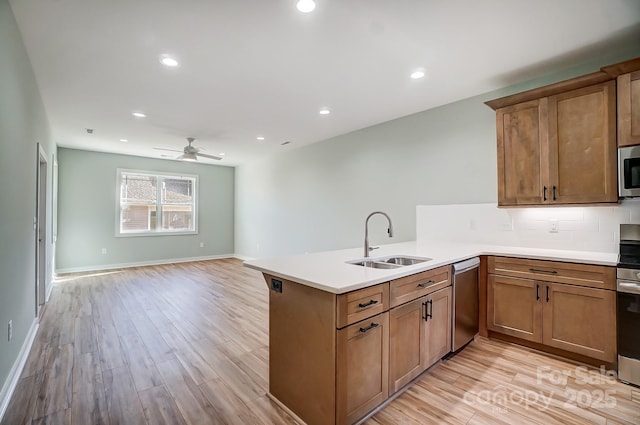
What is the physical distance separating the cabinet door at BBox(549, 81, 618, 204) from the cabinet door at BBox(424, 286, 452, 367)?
1458 mm

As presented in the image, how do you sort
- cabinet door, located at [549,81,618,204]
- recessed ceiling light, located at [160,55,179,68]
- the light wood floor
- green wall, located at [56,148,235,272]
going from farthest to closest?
green wall, located at [56,148,235,272], recessed ceiling light, located at [160,55,179,68], cabinet door, located at [549,81,618,204], the light wood floor

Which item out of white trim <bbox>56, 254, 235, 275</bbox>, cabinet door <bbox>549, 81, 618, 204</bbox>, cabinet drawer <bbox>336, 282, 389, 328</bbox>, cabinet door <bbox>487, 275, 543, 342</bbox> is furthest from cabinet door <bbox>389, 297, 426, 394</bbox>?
white trim <bbox>56, 254, 235, 275</bbox>

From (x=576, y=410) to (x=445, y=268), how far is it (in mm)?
1161

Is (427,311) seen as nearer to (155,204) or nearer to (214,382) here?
(214,382)

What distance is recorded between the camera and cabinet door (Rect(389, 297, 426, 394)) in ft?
6.26

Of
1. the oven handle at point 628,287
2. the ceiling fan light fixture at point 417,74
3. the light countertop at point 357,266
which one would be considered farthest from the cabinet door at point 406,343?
the ceiling fan light fixture at point 417,74

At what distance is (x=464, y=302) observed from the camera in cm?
268

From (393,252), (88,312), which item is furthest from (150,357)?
(393,252)

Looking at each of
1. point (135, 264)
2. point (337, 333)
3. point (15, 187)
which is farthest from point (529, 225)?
point (135, 264)

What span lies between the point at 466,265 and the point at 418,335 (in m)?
0.88

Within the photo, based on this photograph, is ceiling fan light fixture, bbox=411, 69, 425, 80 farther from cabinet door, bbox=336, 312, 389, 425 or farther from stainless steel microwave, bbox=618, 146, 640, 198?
cabinet door, bbox=336, 312, 389, 425

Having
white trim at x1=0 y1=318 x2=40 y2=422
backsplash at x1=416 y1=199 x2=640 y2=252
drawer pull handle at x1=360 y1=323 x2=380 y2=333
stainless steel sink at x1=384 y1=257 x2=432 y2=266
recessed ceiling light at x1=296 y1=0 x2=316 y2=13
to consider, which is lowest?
white trim at x1=0 y1=318 x2=40 y2=422

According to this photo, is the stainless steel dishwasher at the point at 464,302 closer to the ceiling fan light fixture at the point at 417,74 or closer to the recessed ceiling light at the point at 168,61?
the ceiling fan light fixture at the point at 417,74

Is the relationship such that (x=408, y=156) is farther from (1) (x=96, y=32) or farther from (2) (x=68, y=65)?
(2) (x=68, y=65)
